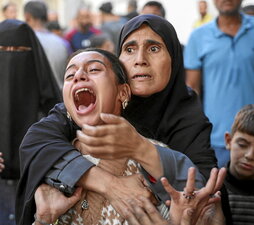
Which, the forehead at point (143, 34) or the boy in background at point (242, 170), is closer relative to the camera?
the forehead at point (143, 34)

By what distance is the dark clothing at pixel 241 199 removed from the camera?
3824 millimetres

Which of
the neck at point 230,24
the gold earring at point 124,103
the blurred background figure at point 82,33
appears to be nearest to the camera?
the gold earring at point 124,103

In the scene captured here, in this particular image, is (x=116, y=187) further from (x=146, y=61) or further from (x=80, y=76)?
(x=146, y=61)

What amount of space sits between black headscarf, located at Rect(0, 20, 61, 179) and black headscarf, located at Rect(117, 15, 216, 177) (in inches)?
57.4

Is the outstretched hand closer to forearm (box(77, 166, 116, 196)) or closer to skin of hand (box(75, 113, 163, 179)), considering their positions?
skin of hand (box(75, 113, 163, 179))

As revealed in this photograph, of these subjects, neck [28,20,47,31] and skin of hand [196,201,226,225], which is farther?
neck [28,20,47,31]

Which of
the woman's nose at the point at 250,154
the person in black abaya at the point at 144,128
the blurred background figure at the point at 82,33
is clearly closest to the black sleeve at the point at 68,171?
the person in black abaya at the point at 144,128

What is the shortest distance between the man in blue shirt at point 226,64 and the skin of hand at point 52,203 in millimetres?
3007

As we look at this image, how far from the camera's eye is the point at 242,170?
401cm

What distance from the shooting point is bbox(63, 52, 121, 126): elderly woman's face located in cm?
286

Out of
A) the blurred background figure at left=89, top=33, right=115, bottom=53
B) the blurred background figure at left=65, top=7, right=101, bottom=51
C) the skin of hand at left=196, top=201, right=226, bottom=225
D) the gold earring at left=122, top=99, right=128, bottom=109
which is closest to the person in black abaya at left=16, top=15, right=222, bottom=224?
the gold earring at left=122, top=99, right=128, bottom=109

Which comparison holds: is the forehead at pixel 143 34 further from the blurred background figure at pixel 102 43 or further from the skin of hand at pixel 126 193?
the blurred background figure at pixel 102 43

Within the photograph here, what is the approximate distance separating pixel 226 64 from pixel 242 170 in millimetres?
1970

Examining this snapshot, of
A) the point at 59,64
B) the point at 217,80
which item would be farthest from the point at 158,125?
the point at 59,64
